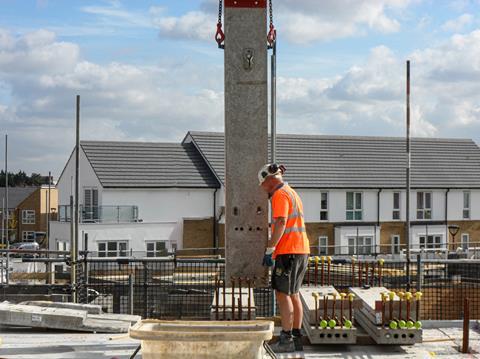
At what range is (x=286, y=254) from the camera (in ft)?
25.2

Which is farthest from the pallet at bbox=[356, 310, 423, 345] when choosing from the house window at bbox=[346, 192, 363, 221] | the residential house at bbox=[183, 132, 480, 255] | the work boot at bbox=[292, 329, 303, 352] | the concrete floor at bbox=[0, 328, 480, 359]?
the house window at bbox=[346, 192, 363, 221]

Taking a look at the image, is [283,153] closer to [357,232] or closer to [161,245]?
[357,232]

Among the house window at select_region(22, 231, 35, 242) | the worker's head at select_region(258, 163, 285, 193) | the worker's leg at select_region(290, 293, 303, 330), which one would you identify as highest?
the worker's head at select_region(258, 163, 285, 193)

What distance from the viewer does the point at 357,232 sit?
43.3m

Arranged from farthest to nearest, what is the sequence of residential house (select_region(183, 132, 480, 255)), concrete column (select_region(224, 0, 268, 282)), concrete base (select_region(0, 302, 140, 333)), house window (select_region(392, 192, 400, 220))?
house window (select_region(392, 192, 400, 220))
residential house (select_region(183, 132, 480, 255))
concrete column (select_region(224, 0, 268, 282))
concrete base (select_region(0, 302, 140, 333))

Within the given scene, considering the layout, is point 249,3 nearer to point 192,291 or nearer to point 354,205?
point 192,291

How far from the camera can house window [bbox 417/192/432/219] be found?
4572cm

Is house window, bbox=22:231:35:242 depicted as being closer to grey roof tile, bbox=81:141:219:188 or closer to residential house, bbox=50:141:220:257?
residential house, bbox=50:141:220:257

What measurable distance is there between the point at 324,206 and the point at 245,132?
118 feet

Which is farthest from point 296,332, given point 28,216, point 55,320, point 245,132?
point 28,216

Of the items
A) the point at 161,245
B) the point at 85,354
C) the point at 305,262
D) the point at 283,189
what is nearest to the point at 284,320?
the point at 305,262

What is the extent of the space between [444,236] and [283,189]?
40.3 metres

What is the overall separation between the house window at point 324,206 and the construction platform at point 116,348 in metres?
35.5

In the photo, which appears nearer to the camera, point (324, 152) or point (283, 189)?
point (283, 189)
